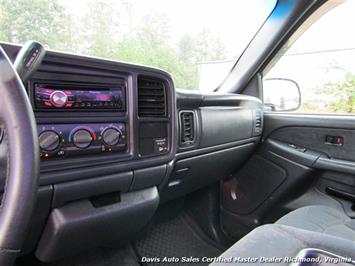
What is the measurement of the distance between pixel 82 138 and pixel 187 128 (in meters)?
0.58

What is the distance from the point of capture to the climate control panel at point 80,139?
89 centimetres

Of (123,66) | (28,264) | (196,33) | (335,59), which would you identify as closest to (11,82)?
(123,66)

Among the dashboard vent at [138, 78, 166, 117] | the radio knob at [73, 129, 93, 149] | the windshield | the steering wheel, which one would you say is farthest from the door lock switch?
the steering wheel

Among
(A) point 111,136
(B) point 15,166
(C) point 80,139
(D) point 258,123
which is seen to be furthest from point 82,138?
(D) point 258,123

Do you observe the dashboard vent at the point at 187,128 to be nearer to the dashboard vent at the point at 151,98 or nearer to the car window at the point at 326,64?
the dashboard vent at the point at 151,98

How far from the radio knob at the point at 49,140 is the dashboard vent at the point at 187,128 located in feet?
2.00

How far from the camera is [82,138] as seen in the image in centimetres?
97

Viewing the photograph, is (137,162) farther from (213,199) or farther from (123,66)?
(213,199)

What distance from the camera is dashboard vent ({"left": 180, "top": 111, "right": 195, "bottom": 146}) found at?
140 cm

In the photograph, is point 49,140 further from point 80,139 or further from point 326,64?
point 326,64

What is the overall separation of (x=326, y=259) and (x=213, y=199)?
133cm

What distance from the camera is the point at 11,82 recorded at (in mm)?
496

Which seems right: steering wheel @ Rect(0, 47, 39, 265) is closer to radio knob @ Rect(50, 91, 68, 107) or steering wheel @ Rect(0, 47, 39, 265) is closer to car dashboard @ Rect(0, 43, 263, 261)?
car dashboard @ Rect(0, 43, 263, 261)

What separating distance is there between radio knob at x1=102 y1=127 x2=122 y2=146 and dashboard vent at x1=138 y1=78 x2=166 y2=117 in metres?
0.12
